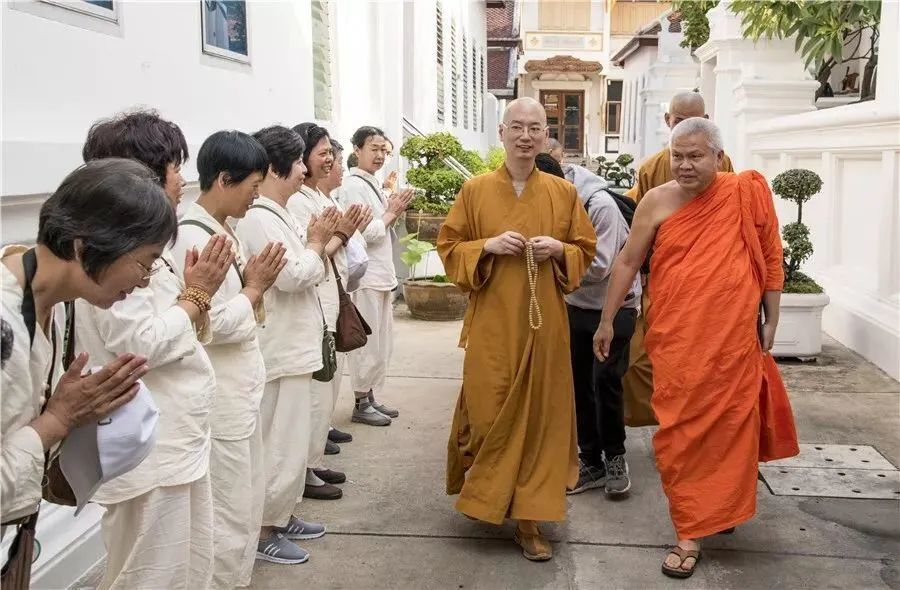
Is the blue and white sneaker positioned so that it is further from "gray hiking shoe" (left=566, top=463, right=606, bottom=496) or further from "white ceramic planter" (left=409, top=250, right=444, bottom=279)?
"white ceramic planter" (left=409, top=250, right=444, bottom=279)

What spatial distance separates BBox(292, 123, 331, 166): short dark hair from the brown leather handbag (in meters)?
0.53

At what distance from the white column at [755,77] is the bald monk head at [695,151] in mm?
7165

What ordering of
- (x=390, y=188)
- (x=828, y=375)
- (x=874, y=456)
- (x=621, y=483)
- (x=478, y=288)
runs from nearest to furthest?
(x=478, y=288) → (x=621, y=483) → (x=874, y=456) → (x=828, y=375) → (x=390, y=188)

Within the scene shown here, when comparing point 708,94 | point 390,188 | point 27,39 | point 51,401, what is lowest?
point 51,401

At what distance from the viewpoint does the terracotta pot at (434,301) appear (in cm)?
867

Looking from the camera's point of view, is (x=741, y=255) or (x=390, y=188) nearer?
(x=741, y=255)

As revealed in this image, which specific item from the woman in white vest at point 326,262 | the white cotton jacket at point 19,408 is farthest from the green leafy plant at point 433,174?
the white cotton jacket at point 19,408

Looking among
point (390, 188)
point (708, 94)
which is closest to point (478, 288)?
point (390, 188)

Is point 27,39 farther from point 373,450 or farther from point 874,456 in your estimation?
point 874,456

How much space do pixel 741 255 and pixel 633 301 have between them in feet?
2.73

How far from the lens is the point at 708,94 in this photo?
1269cm

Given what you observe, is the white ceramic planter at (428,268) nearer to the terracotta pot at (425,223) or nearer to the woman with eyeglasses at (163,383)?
the terracotta pot at (425,223)

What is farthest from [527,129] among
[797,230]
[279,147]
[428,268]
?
[428,268]

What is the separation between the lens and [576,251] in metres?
3.75
